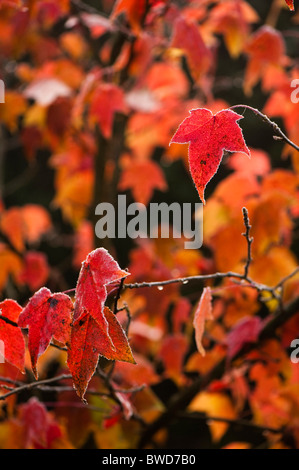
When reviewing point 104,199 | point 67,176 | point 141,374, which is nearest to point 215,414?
point 141,374

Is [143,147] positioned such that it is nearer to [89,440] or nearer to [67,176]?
[67,176]

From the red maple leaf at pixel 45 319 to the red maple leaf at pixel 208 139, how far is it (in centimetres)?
23

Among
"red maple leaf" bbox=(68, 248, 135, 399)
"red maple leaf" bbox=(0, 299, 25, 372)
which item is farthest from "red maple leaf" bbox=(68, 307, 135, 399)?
"red maple leaf" bbox=(0, 299, 25, 372)

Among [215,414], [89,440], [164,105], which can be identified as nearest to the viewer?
[89,440]

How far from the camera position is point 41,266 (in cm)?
169

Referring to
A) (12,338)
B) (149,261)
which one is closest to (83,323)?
(12,338)

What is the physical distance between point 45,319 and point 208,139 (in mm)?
311

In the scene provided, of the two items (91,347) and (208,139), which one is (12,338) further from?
(208,139)

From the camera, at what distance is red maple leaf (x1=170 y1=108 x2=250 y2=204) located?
64 cm

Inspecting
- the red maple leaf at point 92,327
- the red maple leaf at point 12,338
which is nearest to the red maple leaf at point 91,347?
the red maple leaf at point 92,327

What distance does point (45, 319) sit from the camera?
642 millimetres

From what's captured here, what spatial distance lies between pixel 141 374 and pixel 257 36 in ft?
3.09
